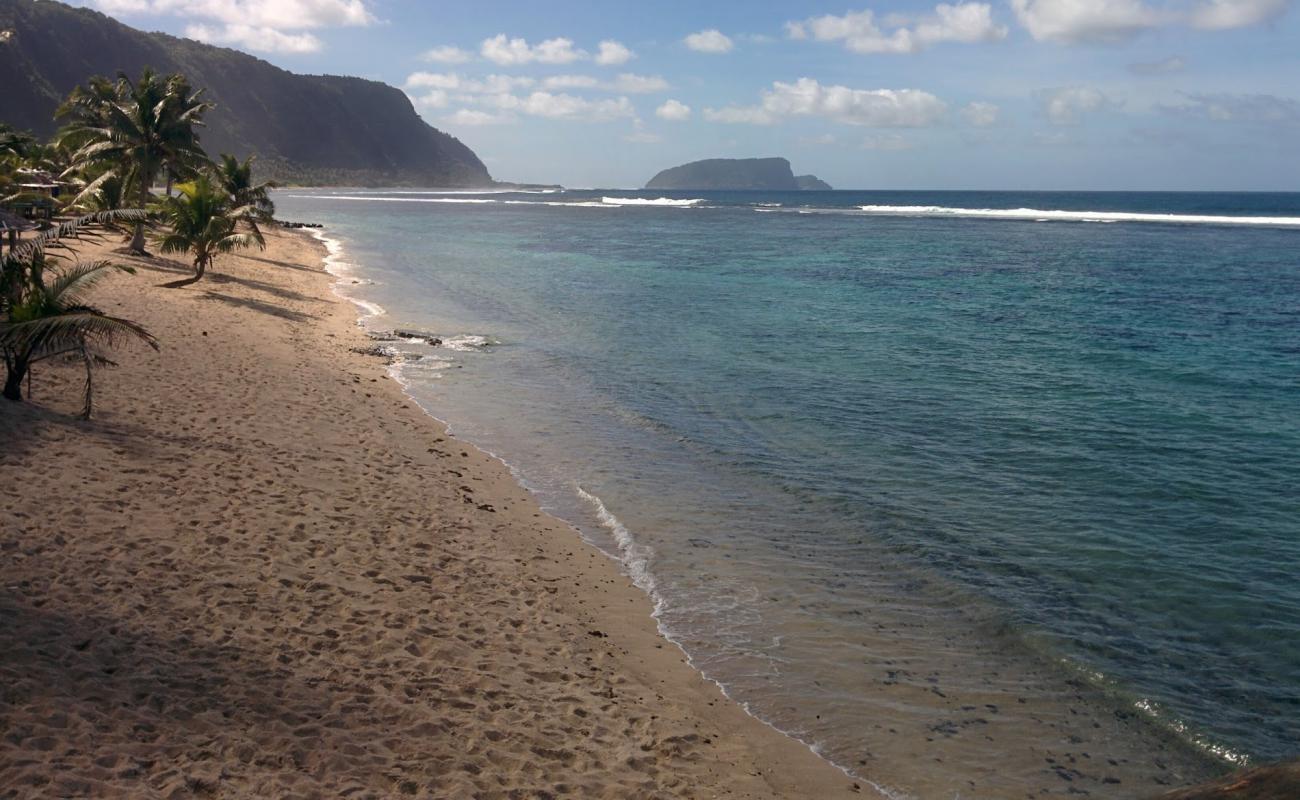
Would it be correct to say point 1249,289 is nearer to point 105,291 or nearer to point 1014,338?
point 1014,338

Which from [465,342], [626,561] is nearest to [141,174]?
[465,342]

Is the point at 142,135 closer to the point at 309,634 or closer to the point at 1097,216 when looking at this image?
the point at 309,634

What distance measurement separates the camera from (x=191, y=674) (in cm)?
598

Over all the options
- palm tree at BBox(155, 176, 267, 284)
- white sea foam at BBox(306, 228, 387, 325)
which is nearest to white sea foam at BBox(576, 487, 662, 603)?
white sea foam at BBox(306, 228, 387, 325)

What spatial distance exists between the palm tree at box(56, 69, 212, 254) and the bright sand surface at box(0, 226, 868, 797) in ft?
63.7

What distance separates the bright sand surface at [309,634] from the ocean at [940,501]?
908mm

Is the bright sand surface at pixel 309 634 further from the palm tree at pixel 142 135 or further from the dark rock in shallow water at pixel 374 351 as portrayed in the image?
the palm tree at pixel 142 135

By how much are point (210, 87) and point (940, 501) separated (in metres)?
183

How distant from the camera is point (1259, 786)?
4676mm

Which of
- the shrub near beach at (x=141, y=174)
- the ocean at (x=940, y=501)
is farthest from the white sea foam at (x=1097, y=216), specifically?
the shrub near beach at (x=141, y=174)

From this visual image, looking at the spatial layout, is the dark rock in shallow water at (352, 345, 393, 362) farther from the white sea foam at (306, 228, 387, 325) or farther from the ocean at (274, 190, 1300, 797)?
the white sea foam at (306, 228, 387, 325)

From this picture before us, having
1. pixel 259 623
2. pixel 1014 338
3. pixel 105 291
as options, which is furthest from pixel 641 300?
pixel 259 623

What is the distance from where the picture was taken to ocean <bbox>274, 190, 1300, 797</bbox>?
7215 mm

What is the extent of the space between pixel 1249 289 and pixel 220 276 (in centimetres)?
3859
